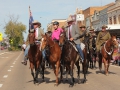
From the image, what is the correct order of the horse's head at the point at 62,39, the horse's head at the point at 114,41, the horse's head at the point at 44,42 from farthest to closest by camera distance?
1. the horse's head at the point at 114,41
2. the horse's head at the point at 62,39
3. the horse's head at the point at 44,42

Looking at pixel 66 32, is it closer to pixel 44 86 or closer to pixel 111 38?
pixel 44 86

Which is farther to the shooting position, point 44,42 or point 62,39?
point 62,39

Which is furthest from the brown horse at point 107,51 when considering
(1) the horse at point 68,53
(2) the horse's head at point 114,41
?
(1) the horse at point 68,53

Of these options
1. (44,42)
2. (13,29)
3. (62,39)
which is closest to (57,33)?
(62,39)

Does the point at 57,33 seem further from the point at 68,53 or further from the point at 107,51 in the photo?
the point at 107,51

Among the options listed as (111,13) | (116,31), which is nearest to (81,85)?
(116,31)

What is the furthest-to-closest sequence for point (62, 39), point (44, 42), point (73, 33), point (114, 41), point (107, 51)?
1. point (107, 51)
2. point (114, 41)
3. point (73, 33)
4. point (62, 39)
5. point (44, 42)

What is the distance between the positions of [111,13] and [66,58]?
5258 centimetres

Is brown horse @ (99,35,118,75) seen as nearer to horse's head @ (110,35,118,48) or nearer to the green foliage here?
horse's head @ (110,35,118,48)

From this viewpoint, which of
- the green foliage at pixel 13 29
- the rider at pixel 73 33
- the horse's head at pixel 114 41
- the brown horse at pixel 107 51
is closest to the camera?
the rider at pixel 73 33

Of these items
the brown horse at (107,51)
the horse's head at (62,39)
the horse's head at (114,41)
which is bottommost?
the brown horse at (107,51)

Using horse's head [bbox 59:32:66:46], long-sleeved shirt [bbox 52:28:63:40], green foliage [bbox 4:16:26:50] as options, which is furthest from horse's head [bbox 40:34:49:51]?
green foliage [bbox 4:16:26:50]

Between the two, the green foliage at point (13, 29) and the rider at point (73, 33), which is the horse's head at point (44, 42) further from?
the green foliage at point (13, 29)

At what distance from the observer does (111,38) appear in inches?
553
